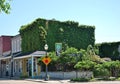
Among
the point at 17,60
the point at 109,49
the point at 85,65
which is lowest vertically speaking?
the point at 85,65

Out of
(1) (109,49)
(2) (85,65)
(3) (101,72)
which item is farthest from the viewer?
(1) (109,49)

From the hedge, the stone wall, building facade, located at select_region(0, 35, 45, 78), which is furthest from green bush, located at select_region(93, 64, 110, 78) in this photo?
the hedge

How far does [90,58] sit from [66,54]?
3150mm

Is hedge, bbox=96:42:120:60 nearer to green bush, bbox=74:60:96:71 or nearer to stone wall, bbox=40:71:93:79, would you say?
stone wall, bbox=40:71:93:79

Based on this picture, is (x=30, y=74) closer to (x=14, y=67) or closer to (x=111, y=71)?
(x=14, y=67)

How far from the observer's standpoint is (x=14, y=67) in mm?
54594

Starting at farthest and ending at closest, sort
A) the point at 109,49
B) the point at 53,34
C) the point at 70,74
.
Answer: the point at 109,49, the point at 53,34, the point at 70,74

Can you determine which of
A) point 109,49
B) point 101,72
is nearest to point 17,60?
point 109,49

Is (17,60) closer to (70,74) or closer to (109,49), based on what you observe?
(109,49)

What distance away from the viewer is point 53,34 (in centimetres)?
4909

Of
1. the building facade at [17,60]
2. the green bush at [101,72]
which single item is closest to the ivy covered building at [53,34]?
the building facade at [17,60]

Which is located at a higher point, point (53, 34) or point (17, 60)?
point (53, 34)

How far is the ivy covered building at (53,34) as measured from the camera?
4831cm

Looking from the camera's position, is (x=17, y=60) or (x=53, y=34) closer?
(x=53, y=34)
